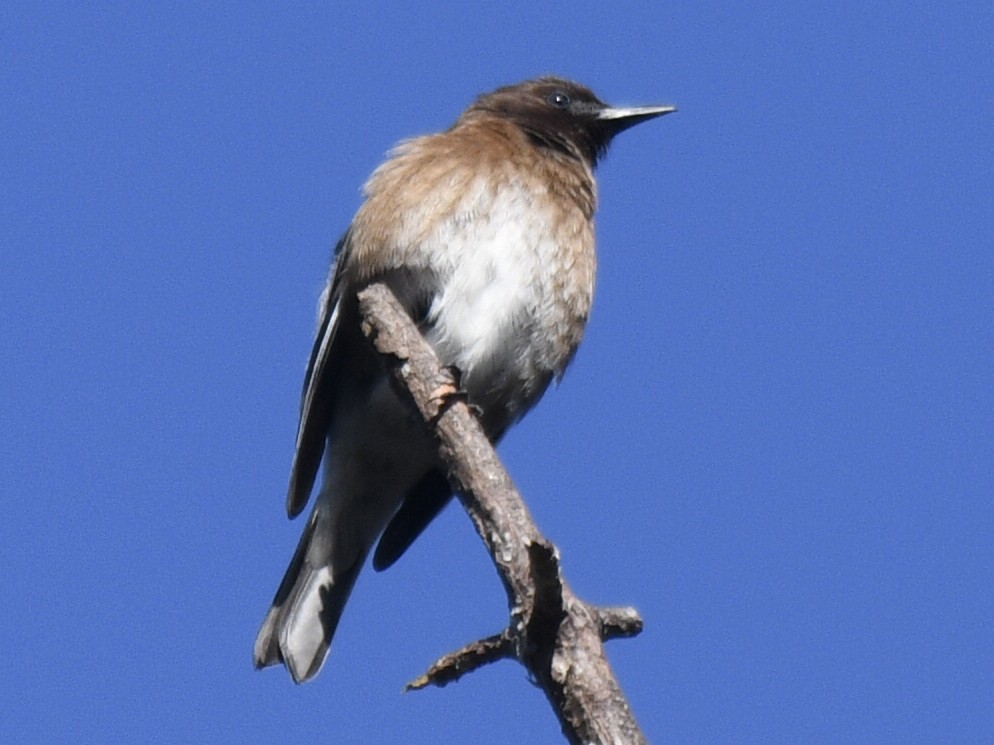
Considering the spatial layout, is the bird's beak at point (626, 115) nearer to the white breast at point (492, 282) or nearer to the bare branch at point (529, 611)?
the white breast at point (492, 282)

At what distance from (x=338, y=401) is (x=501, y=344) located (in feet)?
3.13

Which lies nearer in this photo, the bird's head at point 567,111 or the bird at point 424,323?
the bird at point 424,323

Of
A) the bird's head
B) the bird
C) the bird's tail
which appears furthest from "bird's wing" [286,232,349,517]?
the bird's head

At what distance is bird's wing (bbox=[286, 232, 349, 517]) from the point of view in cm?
727

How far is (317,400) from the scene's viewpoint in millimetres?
7395

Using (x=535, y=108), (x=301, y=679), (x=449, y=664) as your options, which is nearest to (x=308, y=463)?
(x=301, y=679)

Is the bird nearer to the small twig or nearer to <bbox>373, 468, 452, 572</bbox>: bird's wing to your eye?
<bbox>373, 468, 452, 572</bbox>: bird's wing

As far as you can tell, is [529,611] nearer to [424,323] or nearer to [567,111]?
[424,323]

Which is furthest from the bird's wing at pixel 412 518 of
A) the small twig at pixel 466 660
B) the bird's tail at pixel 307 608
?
the small twig at pixel 466 660

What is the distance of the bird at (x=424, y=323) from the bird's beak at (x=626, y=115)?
50 centimetres

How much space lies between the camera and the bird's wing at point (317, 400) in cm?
727

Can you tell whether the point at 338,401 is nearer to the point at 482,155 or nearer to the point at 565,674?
the point at 482,155

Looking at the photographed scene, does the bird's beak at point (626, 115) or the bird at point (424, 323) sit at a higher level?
the bird's beak at point (626, 115)

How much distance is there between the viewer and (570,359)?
7.41 metres
